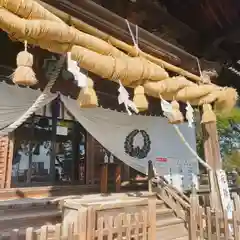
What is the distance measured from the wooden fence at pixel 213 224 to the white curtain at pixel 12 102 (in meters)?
2.82

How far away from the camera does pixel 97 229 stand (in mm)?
2582

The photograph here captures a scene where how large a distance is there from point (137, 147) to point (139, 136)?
314 millimetres

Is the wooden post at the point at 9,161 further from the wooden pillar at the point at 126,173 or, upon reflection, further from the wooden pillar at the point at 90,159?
the wooden pillar at the point at 126,173

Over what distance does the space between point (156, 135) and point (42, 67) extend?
334 centimetres

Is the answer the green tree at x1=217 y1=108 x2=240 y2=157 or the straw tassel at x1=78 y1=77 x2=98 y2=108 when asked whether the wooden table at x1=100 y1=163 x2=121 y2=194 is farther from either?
the green tree at x1=217 y1=108 x2=240 y2=157

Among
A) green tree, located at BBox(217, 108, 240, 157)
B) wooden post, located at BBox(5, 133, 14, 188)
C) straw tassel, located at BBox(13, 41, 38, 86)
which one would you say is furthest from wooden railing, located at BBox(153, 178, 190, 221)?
green tree, located at BBox(217, 108, 240, 157)

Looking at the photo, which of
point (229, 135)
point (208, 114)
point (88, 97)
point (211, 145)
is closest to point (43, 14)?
point (88, 97)

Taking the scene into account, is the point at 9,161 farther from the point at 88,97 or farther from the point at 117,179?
the point at 88,97

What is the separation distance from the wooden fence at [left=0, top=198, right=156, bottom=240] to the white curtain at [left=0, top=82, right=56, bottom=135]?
2.17 m

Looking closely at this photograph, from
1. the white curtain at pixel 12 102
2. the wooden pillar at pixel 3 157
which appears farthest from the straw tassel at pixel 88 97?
the wooden pillar at pixel 3 157

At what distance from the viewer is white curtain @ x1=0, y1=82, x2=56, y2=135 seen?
439 centimetres

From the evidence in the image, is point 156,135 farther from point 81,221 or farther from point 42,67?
point 81,221

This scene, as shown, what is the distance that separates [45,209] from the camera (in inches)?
171

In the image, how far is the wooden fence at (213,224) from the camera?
13.3 ft
